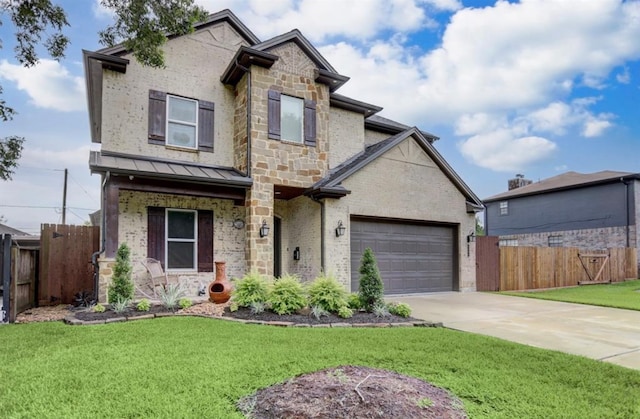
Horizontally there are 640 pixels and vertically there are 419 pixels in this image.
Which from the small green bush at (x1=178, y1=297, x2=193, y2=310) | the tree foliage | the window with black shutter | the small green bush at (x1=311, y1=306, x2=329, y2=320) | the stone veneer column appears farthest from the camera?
the stone veneer column

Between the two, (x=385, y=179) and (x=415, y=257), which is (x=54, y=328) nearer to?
(x=385, y=179)

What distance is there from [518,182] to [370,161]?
21.6 m

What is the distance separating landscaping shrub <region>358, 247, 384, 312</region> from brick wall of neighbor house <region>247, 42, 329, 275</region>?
351 centimetres

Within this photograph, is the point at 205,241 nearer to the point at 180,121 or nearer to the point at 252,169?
the point at 252,169

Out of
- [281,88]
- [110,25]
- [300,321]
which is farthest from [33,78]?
[300,321]

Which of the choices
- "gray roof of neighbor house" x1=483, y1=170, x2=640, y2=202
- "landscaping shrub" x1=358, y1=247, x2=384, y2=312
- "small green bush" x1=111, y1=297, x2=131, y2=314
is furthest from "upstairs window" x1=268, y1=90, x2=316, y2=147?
"gray roof of neighbor house" x1=483, y1=170, x2=640, y2=202

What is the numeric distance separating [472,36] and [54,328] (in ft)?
43.1

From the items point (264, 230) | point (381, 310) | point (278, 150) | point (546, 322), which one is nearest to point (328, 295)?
point (381, 310)

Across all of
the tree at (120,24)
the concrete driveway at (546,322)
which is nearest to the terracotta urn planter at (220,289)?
the concrete driveway at (546,322)

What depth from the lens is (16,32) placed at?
28.6 ft

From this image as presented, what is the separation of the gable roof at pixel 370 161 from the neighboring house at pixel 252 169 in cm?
5

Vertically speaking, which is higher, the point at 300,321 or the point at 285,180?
the point at 285,180

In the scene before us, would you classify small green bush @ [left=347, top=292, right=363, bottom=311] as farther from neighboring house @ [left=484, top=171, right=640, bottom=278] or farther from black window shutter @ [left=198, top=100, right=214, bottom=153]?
neighboring house @ [left=484, top=171, right=640, bottom=278]

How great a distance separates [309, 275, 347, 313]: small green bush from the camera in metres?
7.61
